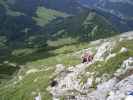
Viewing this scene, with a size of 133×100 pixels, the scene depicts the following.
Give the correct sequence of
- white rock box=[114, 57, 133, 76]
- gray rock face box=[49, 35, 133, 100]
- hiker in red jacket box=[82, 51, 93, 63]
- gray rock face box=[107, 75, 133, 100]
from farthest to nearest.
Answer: hiker in red jacket box=[82, 51, 93, 63], white rock box=[114, 57, 133, 76], gray rock face box=[49, 35, 133, 100], gray rock face box=[107, 75, 133, 100]

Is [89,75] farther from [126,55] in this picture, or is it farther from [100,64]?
[126,55]

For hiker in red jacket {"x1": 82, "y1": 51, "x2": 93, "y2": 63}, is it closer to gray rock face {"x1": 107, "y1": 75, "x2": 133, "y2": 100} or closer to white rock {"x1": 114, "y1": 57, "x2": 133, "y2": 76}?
white rock {"x1": 114, "y1": 57, "x2": 133, "y2": 76}

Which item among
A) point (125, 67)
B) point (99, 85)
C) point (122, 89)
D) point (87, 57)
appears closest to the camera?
point (122, 89)

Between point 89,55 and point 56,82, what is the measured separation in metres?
10.4

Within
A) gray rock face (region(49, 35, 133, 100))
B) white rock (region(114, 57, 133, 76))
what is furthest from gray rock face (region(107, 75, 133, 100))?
white rock (region(114, 57, 133, 76))

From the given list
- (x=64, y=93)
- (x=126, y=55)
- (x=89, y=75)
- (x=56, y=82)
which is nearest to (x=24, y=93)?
(x=56, y=82)

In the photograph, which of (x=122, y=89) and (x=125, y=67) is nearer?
(x=122, y=89)

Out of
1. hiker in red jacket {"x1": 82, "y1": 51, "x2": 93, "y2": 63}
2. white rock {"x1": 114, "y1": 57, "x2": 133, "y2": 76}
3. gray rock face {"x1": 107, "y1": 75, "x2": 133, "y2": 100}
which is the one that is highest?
hiker in red jacket {"x1": 82, "y1": 51, "x2": 93, "y2": 63}

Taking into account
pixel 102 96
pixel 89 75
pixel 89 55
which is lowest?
pixel 102 96

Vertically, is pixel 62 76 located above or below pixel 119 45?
below

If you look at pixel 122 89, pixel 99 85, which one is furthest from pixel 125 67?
pixel 122 89

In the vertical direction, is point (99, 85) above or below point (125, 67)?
below

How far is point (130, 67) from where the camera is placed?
54938 millimetres

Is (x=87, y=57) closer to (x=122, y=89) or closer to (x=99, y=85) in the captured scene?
(x=99, y=85)
